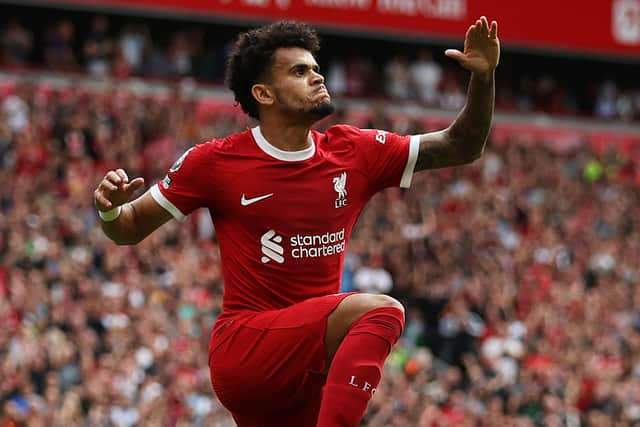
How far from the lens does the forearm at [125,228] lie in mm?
6148

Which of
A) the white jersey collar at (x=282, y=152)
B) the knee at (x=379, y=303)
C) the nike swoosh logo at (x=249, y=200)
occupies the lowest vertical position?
the knee at (x=379, y=303)

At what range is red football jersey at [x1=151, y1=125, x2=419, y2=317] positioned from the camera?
605 centimetres

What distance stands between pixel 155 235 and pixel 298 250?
935 cm

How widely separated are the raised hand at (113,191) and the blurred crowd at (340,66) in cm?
1501

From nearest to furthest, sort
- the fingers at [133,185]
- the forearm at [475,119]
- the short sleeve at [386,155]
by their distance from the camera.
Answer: the fingers at [133,185] → the forearm at [475,119] → the short sleeve at [386,155]

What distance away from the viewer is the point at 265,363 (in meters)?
5.87

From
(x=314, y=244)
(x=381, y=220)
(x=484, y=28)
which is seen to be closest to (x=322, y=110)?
(x=314, y=244)

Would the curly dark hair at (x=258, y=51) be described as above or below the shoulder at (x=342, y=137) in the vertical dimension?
above

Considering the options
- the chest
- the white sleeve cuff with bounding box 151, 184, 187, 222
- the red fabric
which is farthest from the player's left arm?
the white sleeve cuff with bounding box 151, 184, 187, 222

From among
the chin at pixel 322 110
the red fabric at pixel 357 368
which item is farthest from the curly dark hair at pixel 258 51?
the red fabric at pixel 357 368

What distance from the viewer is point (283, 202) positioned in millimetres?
6047

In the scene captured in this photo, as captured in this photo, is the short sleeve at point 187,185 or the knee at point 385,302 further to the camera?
the short sleeve at point 187,185

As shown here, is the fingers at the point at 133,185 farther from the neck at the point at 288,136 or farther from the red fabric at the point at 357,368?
the red fabric at the point at 357,368

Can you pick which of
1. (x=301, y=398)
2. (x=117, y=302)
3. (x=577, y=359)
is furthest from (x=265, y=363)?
(x=577, y=359)
